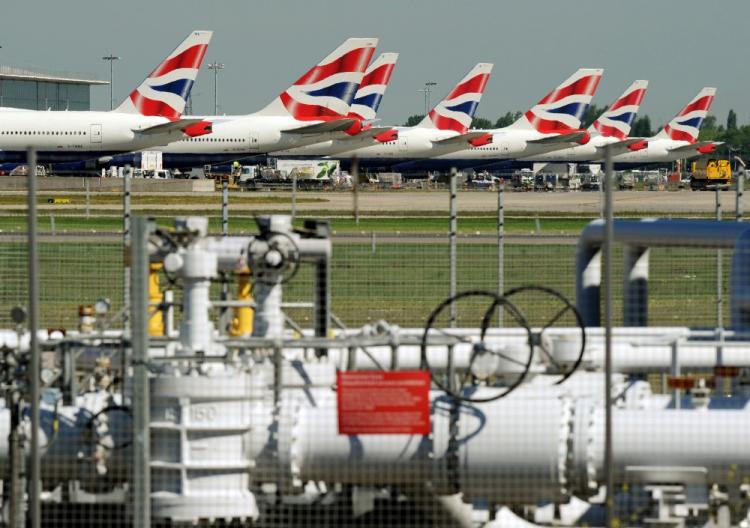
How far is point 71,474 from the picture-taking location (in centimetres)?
964

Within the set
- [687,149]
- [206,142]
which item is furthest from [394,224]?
[687,149]

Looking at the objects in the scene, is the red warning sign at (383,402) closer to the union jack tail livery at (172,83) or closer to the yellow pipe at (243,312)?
the yellow pipe at (243,312)

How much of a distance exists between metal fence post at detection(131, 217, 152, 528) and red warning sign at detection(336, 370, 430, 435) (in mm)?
1238

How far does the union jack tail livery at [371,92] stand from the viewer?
88.6m

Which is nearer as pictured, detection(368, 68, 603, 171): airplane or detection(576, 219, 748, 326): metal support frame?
detection(576, 219, 748, 326): metal support frame

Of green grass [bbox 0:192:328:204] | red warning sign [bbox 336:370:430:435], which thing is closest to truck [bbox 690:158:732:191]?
green grass [bbox 0:192:328:204]

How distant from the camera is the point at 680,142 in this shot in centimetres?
11812

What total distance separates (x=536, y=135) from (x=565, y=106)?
10.6ft

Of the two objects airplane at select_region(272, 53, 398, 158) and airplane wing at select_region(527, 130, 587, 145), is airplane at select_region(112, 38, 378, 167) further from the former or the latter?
airplane wing at select_region(527, 130, 587, 145)

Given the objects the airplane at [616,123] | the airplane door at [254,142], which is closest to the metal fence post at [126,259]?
the airplane door at [254,142]

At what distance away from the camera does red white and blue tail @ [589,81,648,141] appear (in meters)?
111

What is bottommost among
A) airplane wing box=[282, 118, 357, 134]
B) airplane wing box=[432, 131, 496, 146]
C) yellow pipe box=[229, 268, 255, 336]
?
yellow pipe box=[229, 268, 255, 336]

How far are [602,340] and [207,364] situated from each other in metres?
3.77

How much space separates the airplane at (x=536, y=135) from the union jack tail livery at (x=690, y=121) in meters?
19.3
